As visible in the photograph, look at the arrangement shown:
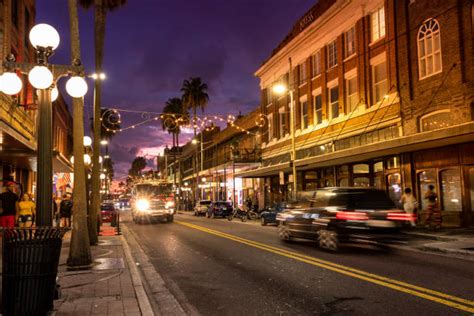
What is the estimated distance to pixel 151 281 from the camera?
32.1ft

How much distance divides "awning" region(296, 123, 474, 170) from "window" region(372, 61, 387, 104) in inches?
153

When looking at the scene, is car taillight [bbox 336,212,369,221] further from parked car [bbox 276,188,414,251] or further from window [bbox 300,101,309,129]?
window [bbox 300,101,309,129]

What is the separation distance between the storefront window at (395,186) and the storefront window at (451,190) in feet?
Answer: 9.15

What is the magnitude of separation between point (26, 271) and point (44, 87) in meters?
3.23

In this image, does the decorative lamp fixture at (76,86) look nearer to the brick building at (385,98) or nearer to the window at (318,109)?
the brick building at (385,98)

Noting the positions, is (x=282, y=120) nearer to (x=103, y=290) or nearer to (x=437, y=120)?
(x=437, y=120)

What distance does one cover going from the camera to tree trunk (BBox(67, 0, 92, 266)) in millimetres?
11164

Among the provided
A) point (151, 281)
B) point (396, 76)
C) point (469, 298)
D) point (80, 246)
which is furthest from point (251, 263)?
point (396, 76)

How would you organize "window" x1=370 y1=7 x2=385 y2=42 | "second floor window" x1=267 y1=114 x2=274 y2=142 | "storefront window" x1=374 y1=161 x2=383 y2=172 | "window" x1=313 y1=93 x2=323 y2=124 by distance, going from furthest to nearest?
"second floor window" x1=267 y1=114 x2=274 y2=142
"window" x1=313 y1=93 x2=323 y2=124
"window" x1=370 y1=7 x2=385 y2=42
"storefront window" x1=374 y1=161 x2=383 y2=172

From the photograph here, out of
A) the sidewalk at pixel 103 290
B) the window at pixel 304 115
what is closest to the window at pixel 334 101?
the window at pixel 304 115

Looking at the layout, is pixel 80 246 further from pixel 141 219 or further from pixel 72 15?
pixel 141 219

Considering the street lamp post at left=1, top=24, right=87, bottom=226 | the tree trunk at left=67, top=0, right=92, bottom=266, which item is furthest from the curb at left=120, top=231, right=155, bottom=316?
the street lamp post at left=1, top=24, right=87, bottom=226

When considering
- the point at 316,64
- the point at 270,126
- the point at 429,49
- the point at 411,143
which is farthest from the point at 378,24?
the point at 270,126

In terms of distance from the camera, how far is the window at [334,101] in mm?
29797
